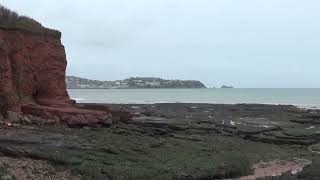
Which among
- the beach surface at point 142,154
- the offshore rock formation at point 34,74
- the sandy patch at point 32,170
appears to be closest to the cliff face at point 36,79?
the offshore rock formation at point 34,74

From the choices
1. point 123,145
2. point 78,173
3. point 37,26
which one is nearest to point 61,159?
point 78,173

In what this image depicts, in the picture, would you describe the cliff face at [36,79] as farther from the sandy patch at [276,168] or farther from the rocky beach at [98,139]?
the sandy patch at [276,168]

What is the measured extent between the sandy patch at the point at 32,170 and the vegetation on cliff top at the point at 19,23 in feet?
42.6

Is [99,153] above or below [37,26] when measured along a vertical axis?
below

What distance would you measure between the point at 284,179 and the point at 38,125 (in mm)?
13187

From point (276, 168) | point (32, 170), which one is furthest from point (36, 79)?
point (276, 168)

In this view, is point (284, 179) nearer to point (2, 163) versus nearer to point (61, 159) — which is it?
point (61, 159)

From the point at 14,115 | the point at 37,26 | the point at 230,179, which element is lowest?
the point at 230,179

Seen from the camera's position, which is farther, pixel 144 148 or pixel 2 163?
pixel 144 148

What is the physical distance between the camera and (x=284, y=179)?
20.3 meters

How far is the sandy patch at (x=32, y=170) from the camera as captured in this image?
19266 mm

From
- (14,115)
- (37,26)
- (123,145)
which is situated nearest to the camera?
(123,145)

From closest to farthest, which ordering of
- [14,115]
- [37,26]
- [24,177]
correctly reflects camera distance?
1. [24,177]
2. [14,115]
3. [37,26]

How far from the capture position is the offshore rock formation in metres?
28.8
